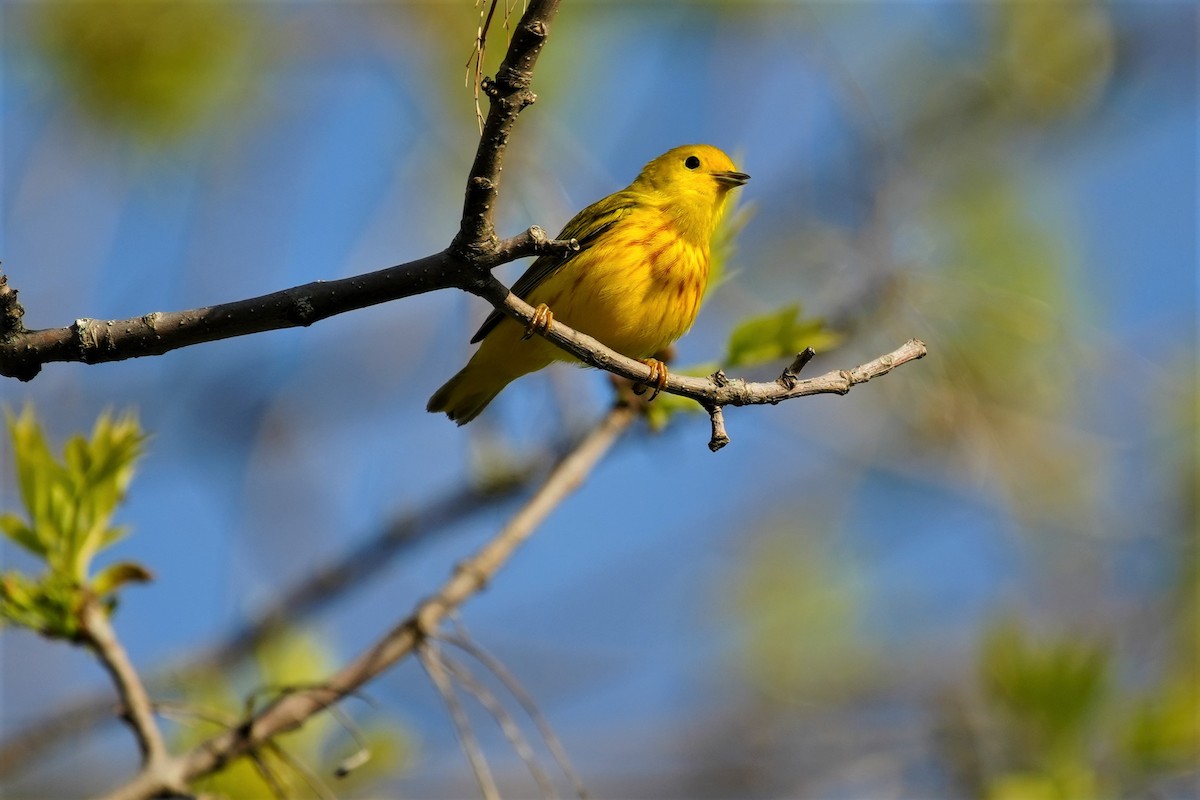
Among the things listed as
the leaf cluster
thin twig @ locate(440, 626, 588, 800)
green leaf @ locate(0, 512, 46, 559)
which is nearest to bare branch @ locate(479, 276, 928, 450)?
thin twig @ locate(440, 626, 588, 800)

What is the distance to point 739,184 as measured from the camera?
177 inches

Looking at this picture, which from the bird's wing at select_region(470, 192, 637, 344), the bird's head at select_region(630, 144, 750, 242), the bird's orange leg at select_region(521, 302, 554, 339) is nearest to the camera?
the bird's orange leg at select_region(521, 302, 554, 339)

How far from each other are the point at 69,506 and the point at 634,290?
179 cm

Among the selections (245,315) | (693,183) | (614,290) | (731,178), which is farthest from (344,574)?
(245,315)

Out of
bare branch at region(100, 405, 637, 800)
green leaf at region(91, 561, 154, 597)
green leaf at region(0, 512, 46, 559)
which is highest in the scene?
green leaf at region(0, 512, 46, 559)

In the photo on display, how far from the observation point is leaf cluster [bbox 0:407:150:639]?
8.71 ft

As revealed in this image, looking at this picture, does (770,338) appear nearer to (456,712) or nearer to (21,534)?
(456,712)

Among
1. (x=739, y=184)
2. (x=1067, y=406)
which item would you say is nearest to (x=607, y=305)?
(x=739, y=184)

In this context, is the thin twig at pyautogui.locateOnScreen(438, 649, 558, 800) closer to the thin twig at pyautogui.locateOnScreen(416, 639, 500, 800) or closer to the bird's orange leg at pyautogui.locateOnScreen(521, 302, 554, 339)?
the thin twig at pyautogui.locateOnScreen(416, 639, 500, 800)

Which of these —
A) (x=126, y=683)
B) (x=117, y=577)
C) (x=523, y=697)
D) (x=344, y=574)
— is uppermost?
(x=344, y=574)

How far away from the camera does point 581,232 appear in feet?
13.7

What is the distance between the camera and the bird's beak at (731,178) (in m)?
4.43

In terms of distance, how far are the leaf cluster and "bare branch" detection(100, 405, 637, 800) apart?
449mm

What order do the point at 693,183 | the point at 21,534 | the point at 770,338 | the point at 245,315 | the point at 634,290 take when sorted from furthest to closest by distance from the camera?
the point at 693,183 < the point at 634,290 < the point at 770,338 < the point at 21,534 < the point at 245,315
